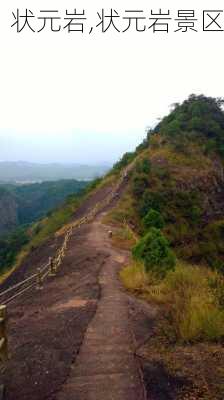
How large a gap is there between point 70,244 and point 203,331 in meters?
15.7

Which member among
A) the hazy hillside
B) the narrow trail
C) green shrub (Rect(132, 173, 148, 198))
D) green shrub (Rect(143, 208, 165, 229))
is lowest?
the hazy hillside

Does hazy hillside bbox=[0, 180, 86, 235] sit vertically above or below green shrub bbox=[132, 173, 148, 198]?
below

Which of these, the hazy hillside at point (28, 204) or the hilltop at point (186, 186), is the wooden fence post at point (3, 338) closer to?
the hilltop at point (186, 186)

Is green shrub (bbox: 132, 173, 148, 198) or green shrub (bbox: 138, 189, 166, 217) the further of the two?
green shrub (bbox: 132, 173, 148, 198)

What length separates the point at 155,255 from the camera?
13992 millimetres

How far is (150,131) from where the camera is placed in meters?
67.1

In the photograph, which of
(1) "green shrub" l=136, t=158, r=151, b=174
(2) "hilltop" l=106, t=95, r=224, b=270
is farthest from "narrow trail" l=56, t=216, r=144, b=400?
(1) "green shrub" l=136, t=158, r=151, b=174

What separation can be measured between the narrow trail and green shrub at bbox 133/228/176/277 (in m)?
1.71

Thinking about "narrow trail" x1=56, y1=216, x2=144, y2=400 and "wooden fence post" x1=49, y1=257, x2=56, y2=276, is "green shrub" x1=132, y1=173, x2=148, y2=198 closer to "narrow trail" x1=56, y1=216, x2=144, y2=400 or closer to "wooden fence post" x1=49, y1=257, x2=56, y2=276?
"wooden fence post" x1=49, y1=257, x2=56, y2=276

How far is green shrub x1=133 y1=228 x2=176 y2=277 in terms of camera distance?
13641 mm

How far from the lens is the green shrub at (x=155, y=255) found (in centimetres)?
1364

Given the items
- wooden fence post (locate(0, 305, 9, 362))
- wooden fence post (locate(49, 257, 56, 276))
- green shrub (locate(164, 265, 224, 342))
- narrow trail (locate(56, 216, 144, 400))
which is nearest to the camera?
narrow trail (locate(56, 216, 144, 400))

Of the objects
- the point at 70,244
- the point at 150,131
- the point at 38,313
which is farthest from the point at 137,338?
the point at 150,131

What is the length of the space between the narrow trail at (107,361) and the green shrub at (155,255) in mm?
1712
